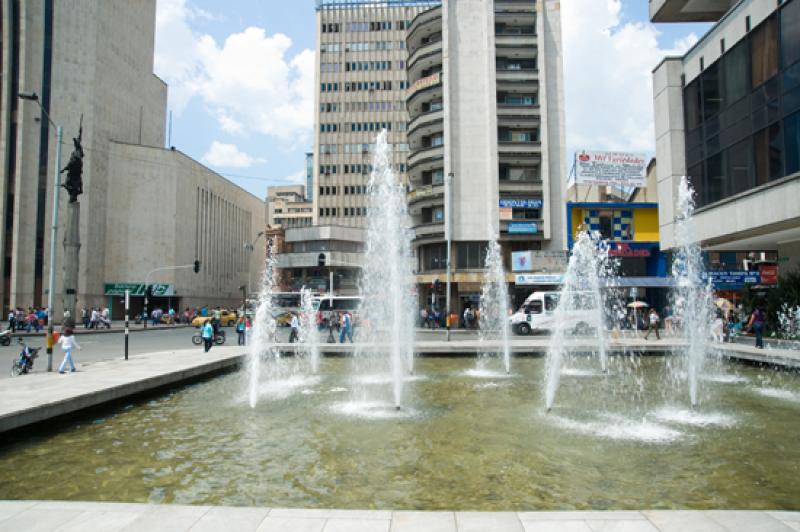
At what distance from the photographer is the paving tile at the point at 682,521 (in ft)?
14.5

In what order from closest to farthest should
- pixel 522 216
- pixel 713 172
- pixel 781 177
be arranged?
1. pixel 781 177
2. pixel 713 172
3. pixel 522 216

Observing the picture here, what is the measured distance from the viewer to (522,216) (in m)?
46.4

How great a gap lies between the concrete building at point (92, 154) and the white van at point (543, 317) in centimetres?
4330

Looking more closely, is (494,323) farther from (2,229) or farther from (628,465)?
(2,229)

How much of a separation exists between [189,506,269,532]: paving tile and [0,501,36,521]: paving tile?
1719 millimetres

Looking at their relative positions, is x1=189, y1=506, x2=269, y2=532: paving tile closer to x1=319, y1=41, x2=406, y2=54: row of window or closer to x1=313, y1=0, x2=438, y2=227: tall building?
x1=313, y1=0, x2=438, y2=227: tall building

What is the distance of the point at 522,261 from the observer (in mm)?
44562

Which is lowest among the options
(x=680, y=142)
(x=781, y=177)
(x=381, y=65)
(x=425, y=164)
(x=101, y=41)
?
(x=781, y=177)

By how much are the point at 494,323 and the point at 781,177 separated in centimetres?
2534

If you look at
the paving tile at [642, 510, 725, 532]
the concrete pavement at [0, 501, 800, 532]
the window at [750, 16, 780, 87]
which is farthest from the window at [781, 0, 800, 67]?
the paving tile at [642, 510, 725, 532]

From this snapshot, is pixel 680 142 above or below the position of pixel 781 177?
above

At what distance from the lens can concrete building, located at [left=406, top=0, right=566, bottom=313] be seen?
45.7m

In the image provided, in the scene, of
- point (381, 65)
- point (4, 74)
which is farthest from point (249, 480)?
point (381, 65)

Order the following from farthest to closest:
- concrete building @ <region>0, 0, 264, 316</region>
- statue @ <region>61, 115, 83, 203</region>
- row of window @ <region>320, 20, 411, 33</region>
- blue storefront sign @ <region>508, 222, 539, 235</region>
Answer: row of window @ <region>320, 20, 411, 33</region>
concrete building @ <region>0, 0, 264, 316</region>
blue storefront sign @ <region>508, 222, 539, 235</region>
statue @ <region>61, 115, 83, 203</region>
